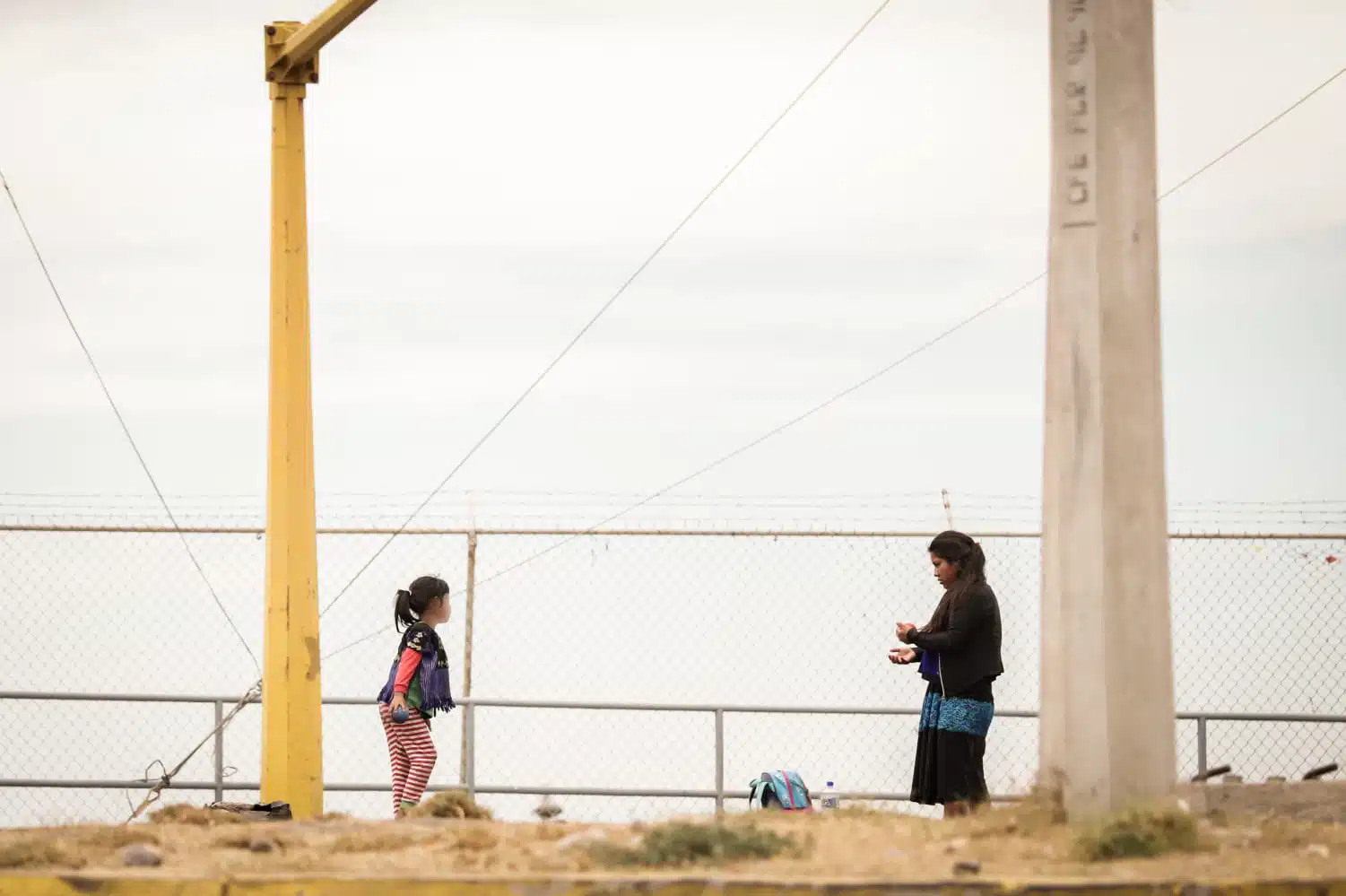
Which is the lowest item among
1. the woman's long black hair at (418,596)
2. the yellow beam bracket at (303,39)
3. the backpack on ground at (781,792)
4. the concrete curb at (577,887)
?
the backpack on ground at (781,792)

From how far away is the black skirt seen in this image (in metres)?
9.14

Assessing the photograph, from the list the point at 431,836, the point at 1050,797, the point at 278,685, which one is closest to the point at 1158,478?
the point at 1050,797

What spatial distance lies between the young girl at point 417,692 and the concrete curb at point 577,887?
368 cm

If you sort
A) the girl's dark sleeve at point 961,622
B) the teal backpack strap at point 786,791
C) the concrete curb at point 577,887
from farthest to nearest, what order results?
the teal backpack strap at point 786,791
the girl's dark sleeve at point 961,622
the concrete curb at point 577,887

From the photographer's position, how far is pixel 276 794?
9.87 m

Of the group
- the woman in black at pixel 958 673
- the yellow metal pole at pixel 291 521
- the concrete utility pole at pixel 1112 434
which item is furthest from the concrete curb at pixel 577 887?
the yellow metal pole at pixel 291 521

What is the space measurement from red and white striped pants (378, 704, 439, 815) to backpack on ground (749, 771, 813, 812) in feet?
5.95

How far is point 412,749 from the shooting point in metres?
10.1

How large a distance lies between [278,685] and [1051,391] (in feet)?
15.7

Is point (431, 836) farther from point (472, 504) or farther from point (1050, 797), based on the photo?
point (472, 504)

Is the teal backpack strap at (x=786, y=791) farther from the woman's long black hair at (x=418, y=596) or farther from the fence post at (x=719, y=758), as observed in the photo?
the woman's long black hair at (x=418, y=596)

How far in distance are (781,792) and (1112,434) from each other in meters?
3.62

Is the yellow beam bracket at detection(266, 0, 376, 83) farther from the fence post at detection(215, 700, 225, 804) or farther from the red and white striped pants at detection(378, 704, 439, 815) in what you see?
the fence post at detection(215, 700, 225, 804)

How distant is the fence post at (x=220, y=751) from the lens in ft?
38.1
